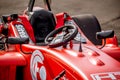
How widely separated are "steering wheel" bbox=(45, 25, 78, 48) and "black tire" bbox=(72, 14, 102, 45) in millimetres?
2515

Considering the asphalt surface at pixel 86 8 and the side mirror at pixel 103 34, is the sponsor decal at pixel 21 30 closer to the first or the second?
the side mirror at pixel 103 34

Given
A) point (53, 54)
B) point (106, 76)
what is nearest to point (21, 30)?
point (53, 54)

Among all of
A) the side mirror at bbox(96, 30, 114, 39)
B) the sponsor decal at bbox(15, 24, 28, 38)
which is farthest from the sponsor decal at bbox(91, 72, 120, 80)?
the sponsor decal at bbox(15, 24, 28, 38)

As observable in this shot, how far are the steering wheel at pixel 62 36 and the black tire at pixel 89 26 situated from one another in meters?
2.51

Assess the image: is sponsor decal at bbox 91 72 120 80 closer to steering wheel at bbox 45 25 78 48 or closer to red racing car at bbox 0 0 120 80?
red racing car at bbox 0 0 120 80

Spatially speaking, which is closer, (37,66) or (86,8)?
(37,66)

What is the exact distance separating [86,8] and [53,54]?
11389 millimetres

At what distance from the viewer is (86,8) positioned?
16.5 metres

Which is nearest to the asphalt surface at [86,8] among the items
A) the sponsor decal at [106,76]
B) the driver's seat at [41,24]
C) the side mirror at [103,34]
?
the driver's seat at [41,24]

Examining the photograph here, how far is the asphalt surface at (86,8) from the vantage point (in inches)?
582

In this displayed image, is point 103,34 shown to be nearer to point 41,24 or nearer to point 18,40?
point 18,40

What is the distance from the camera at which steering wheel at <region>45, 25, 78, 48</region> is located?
5.25m

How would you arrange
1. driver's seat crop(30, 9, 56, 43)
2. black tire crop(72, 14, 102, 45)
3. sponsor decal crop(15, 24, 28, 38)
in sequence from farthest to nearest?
black tire crop(72, 14, 102, 45) < driver's seat crop(30, 9, 56, 43) < sponsor decal crop(15, 24, 28, 38)

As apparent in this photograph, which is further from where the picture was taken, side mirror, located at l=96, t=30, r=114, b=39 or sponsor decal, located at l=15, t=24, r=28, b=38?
sponsor decal, located at l=15, t=24, r=28, b=38
